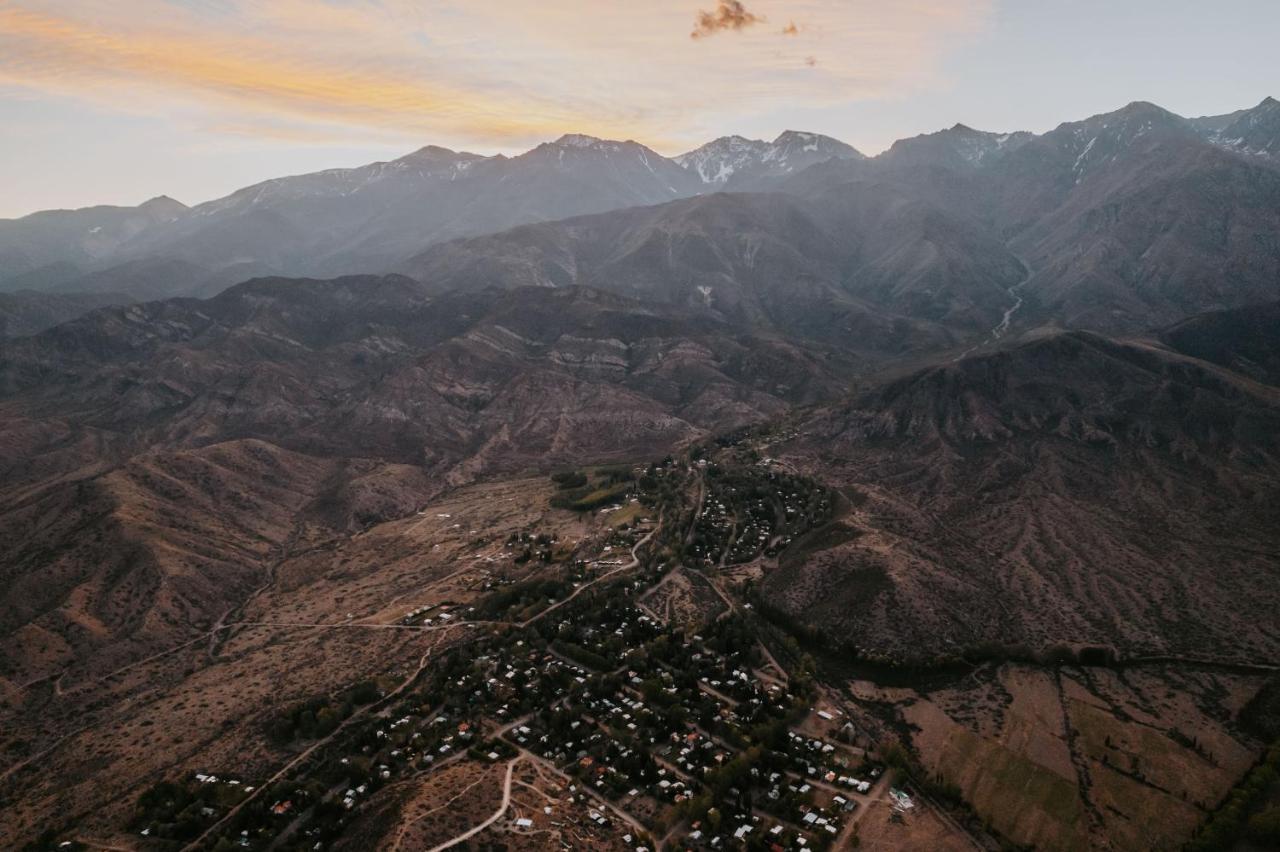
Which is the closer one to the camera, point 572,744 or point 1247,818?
point 1247,818

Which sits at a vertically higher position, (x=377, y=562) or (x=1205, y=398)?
(x=1205, y=398)

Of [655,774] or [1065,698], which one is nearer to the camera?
[655,774]

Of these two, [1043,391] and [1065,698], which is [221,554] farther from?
[1043,391]

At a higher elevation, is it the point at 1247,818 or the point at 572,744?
the point at 572,744

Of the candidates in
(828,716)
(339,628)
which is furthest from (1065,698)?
(339,628)

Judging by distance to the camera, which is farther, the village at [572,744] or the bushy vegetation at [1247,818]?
the village at [572,744]

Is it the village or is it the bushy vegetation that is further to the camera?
the village

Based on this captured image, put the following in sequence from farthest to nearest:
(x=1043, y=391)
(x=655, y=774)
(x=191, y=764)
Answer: (x=1043, y=391) → (x=191, y=764) → (x=655, y=774)

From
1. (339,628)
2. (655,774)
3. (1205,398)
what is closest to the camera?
(655,774)
